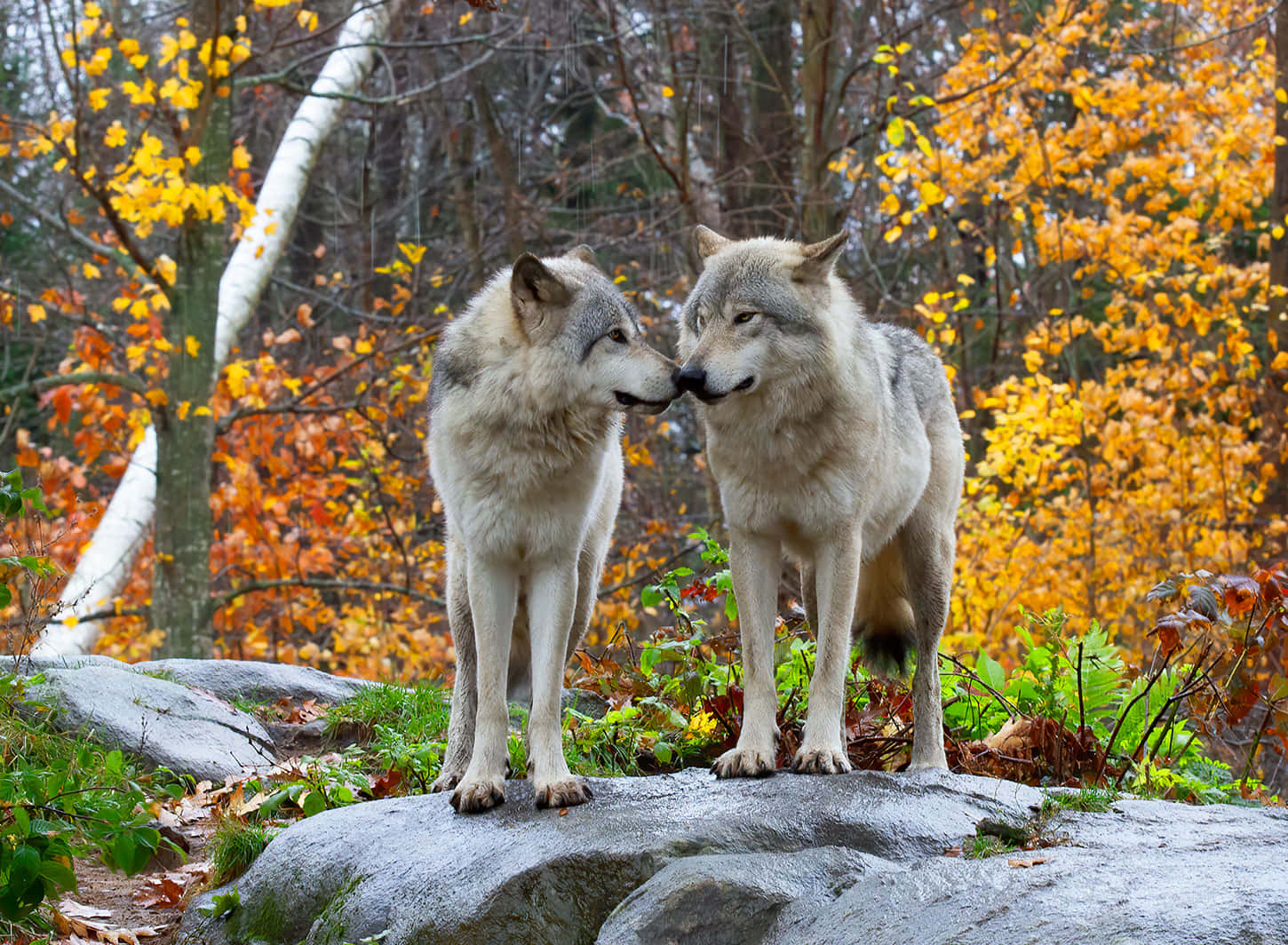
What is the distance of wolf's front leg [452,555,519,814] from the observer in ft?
12.9

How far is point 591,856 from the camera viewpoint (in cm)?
339

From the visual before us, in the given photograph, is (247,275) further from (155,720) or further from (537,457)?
(537,457)

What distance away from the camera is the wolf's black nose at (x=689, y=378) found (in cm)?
400

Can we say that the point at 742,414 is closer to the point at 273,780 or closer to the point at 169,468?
the point at 273,780

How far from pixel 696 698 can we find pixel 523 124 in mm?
13604

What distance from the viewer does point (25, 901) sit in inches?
126

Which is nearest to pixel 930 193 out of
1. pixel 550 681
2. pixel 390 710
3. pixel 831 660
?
pixel 390 710

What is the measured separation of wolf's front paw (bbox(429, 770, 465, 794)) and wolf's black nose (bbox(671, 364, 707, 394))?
5.75 ft

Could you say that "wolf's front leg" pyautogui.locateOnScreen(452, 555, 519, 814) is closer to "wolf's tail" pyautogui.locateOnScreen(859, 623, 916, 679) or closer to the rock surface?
the rock surface

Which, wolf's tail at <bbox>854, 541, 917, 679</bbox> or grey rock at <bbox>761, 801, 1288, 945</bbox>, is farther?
wolf's tail at <bbox>854, 541, 917, 679</bbox>

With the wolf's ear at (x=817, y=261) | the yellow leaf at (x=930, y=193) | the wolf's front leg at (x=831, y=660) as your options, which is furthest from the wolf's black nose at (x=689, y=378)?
the yellow leaf at (x=930, y=193)

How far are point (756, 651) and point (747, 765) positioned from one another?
410 millimetres

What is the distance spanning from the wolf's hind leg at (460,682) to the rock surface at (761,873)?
0.38 meters

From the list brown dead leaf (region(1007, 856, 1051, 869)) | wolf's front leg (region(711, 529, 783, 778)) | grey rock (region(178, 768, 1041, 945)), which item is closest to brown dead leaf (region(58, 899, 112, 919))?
grey rock (region(178, 768, 1041, 945))
